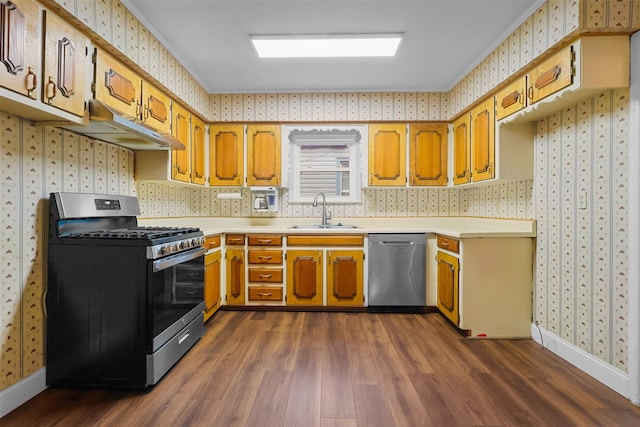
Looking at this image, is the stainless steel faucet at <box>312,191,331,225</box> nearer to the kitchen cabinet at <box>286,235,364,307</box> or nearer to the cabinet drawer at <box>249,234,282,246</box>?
the kitchen cabinet at <box>286,235,364,307</box>

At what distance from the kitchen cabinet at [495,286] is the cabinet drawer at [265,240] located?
175 cm

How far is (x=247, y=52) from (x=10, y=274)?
2342mm

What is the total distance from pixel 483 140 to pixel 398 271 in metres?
1.50

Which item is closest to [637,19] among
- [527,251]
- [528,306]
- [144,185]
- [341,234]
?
[527,251]

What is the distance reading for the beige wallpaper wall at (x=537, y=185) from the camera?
5.65 ft

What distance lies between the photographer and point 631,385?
176 cm

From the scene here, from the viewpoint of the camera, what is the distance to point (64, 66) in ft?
5.49

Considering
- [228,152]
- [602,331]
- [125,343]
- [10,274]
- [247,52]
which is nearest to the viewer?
[10,274]

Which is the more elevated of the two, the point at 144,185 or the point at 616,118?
the point at 616,118

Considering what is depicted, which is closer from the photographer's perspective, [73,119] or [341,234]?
[73,119]

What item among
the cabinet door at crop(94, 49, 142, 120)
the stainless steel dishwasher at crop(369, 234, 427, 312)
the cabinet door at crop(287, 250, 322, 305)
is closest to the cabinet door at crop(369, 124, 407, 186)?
the stainless steel dishwasher at crop(369, 234, 427, 312)

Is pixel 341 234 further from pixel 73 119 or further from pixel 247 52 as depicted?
pixel 73 119

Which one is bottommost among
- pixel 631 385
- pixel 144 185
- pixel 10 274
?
pixel 631 385

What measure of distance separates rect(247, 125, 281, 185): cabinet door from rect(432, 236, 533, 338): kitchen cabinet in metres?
2.15
